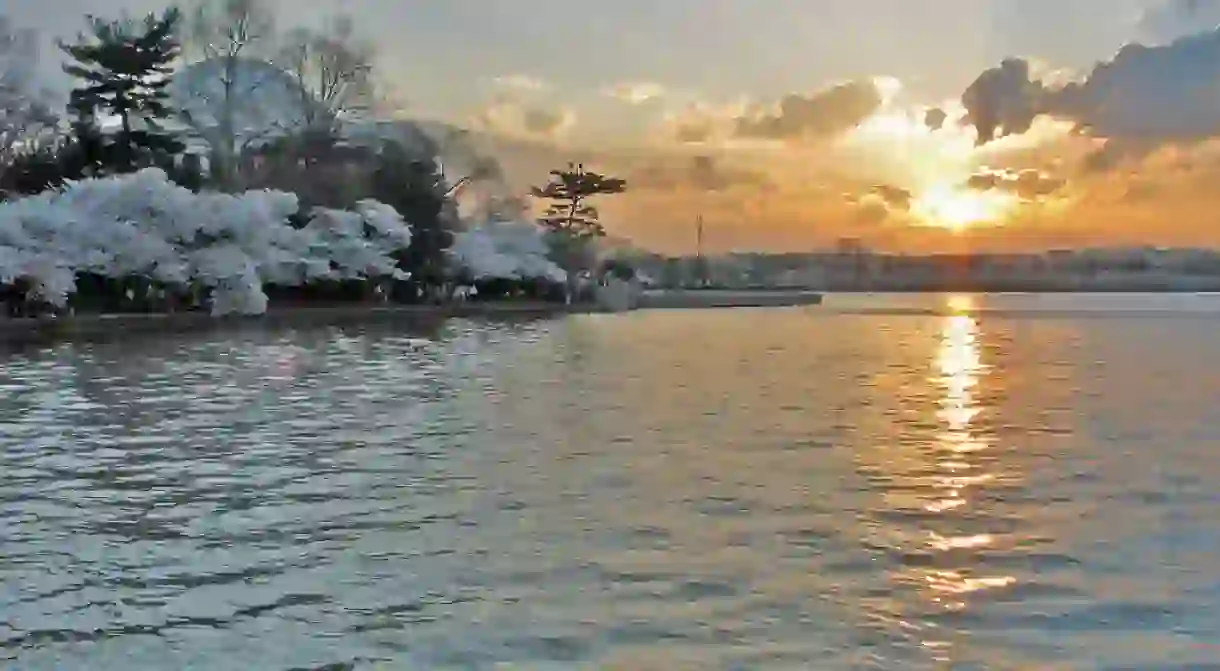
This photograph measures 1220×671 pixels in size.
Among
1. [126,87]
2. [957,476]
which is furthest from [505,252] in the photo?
[957,476]

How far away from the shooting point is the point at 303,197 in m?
40.5

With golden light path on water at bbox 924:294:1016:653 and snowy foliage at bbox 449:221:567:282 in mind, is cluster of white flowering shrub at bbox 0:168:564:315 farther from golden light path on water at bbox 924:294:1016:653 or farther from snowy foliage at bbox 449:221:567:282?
golden light path on water at bbox 924:294:1016:653

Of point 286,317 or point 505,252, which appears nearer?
point 286,317

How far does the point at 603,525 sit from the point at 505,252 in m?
42.4

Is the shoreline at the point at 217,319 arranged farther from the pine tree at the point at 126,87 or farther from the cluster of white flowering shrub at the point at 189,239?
the pine tree at the point at 126,87

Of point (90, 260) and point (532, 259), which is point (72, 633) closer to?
point (90, 260)

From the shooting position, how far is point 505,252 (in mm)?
49375

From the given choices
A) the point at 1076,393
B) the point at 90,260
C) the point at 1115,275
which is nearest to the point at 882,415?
the point at 1076,393

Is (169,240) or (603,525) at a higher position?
(169,240)

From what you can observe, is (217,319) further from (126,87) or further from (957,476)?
(957,476)

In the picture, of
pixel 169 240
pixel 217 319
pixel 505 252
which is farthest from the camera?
pixel 505 252

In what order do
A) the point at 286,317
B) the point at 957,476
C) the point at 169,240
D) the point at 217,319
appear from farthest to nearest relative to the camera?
the point at 286,317, the point at 169,240, the point at 217,319, the point at 957,476

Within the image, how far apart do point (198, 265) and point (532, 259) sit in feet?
60.5

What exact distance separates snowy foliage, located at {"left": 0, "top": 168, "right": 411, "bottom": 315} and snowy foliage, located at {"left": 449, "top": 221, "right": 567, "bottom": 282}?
8.57 metres
